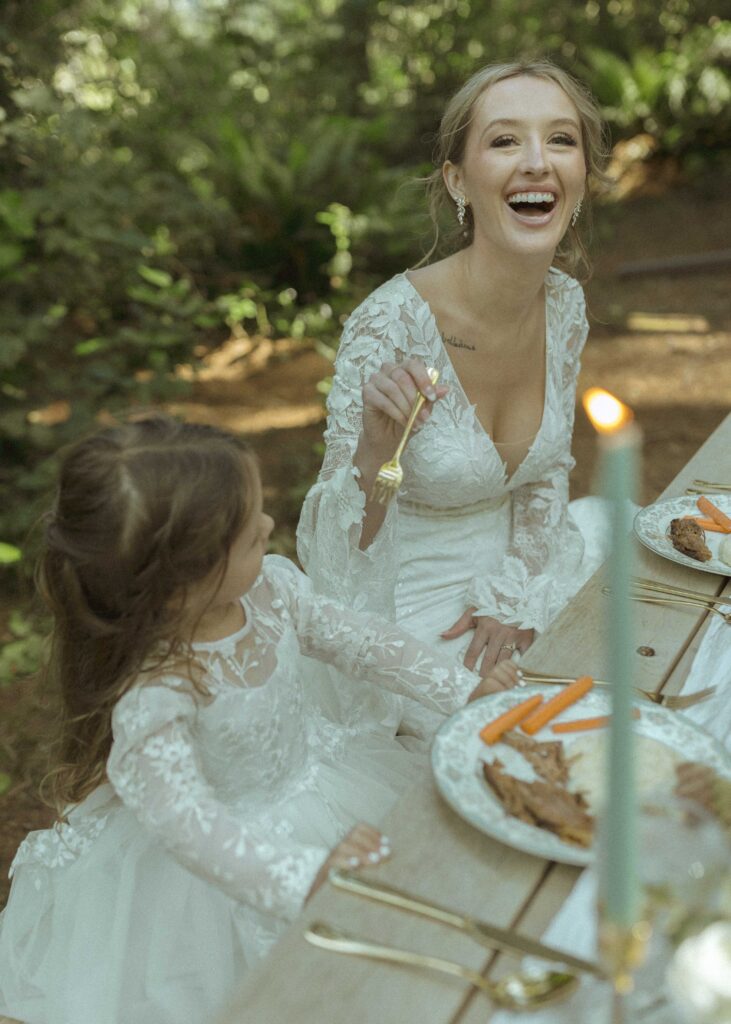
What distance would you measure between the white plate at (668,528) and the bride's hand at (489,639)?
46 centimetres

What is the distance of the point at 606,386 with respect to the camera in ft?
21.4

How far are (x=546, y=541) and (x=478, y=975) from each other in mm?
1811

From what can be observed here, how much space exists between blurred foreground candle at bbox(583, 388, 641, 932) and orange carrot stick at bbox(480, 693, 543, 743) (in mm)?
693

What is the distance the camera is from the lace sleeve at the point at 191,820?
1.50 m

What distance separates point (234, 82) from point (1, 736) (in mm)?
Result: 6369

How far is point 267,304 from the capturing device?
689 cm

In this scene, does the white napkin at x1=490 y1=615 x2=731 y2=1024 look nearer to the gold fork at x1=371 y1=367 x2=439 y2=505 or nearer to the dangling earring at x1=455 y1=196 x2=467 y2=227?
the gold fork at x1=371 y1=367 x2=439 y2=505

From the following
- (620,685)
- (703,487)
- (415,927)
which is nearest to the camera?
(620,685)

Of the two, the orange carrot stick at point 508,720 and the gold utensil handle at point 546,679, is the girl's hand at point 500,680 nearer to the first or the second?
the gold utensil handle at point 546,679

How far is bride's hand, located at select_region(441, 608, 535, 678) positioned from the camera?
2555 mm

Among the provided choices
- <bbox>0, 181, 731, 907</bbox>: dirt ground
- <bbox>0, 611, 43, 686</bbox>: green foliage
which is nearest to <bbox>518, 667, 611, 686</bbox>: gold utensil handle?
<bbox>0, 181, 731, 907</bbox>: dirt ground

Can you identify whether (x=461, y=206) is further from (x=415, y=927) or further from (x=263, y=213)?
(x=263, y=213)

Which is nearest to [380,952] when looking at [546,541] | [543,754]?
[543,754]

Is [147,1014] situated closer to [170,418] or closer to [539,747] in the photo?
[539,747]
